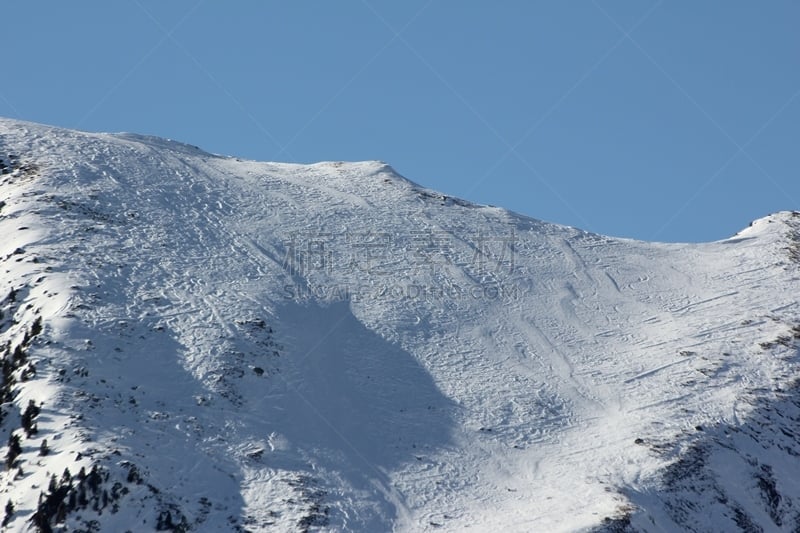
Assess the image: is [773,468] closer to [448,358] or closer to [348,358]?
[448,358]

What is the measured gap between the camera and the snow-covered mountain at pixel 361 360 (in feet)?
102

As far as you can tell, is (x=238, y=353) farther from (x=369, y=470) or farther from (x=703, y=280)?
(x=703, y=280)

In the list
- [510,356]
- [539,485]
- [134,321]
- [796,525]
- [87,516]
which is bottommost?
[796,525]

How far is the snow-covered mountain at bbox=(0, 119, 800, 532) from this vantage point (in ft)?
102

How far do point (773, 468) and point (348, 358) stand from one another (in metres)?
13.9

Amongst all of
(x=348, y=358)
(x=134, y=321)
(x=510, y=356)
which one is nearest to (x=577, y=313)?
(x=510, y=356)

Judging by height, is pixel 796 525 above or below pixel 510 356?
below

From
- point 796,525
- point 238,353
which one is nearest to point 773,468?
point 796,525

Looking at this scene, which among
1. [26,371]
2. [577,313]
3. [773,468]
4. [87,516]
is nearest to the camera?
[87,516]

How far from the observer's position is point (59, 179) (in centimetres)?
4403

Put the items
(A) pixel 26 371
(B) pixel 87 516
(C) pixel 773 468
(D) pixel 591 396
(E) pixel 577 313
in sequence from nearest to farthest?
(B) pixel 87 516 < (A) pixel 26 371 < (C) pixel 773 468 < (D) pixel 591 396 < (E) pixel 577 313

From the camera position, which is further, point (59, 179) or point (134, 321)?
point (59, 179)

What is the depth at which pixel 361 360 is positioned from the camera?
38.8 meters

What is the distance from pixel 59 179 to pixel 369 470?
1853cm
